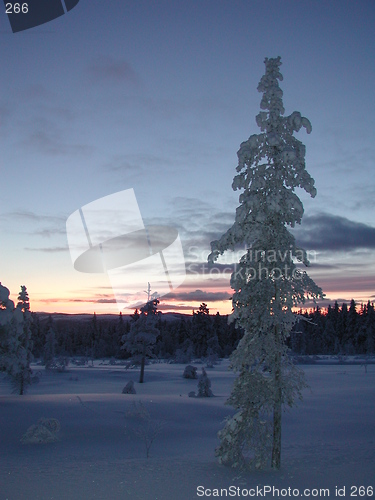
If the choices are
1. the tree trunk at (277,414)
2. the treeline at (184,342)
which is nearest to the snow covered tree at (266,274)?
the tree trunk at (277,414)

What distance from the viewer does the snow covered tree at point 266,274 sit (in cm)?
1382

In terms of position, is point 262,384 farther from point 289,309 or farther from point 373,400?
point 373,400

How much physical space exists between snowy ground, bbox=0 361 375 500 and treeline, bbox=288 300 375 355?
69.1 metres

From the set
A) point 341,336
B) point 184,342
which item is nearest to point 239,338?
point 184,342

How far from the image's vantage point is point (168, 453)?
18469mm

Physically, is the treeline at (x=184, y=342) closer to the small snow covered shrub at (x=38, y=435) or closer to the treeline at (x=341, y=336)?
the treeline at (x=341, y=336)

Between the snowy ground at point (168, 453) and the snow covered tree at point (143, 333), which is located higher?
the snow covered tree at point (143, 333)

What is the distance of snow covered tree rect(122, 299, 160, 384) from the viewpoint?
48.7 meters

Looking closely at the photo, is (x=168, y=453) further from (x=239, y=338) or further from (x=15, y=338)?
(x=239, y=338)

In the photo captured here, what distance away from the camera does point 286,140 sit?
1399cm

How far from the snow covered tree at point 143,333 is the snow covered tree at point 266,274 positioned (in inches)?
1367

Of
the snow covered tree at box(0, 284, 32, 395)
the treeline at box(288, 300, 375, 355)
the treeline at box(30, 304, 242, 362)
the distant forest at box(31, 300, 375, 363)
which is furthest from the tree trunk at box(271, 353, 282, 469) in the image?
the treeline at box(288, 300, 375, 355)

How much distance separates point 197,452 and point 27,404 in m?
13.9

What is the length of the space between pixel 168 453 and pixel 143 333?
30583 millimetres
